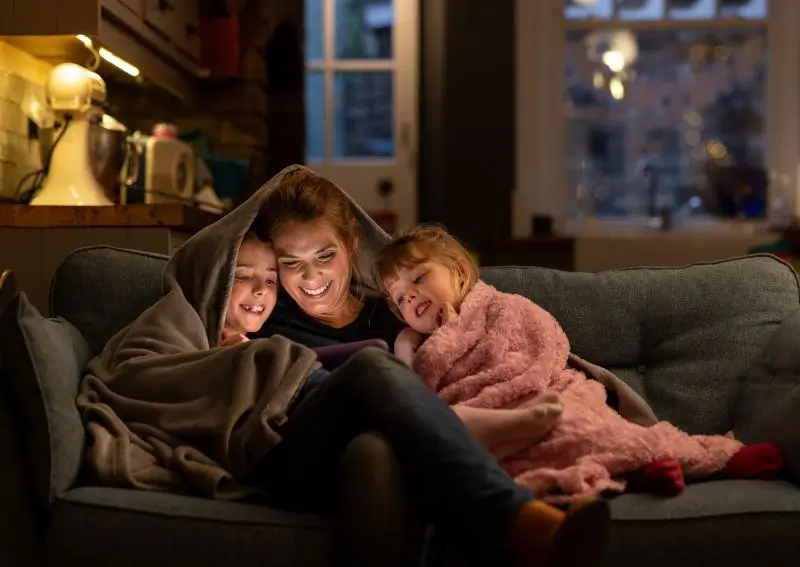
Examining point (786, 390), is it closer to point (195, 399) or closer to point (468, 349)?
point (468, 349)

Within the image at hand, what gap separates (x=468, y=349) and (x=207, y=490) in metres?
0.54

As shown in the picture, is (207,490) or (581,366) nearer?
(207,490)

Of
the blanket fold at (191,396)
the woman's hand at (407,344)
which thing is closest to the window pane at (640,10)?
the woman's hand at (407,344)

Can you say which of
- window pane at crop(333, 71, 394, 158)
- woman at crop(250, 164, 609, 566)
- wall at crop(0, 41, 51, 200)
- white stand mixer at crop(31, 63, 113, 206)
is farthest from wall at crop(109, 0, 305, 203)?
woman at crop(250, 164, 609, 566)

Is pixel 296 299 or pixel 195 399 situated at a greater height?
pixel 296 299

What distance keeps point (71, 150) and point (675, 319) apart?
73.1 inches

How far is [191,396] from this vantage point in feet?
6.00

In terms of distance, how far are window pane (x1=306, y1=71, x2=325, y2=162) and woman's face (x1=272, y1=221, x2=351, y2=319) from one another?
2.57m

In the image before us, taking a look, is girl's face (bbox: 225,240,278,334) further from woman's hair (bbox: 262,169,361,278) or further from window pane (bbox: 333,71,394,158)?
window pane (bbox: 333,71,394,158)

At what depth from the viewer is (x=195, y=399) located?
1823 millimetres

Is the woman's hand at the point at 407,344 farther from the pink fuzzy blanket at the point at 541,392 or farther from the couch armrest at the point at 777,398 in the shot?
the couch armrest at the point at 777,398

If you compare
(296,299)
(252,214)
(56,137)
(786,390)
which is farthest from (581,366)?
(56,137)

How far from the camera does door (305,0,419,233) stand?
4539mm

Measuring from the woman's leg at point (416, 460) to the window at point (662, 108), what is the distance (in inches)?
115
